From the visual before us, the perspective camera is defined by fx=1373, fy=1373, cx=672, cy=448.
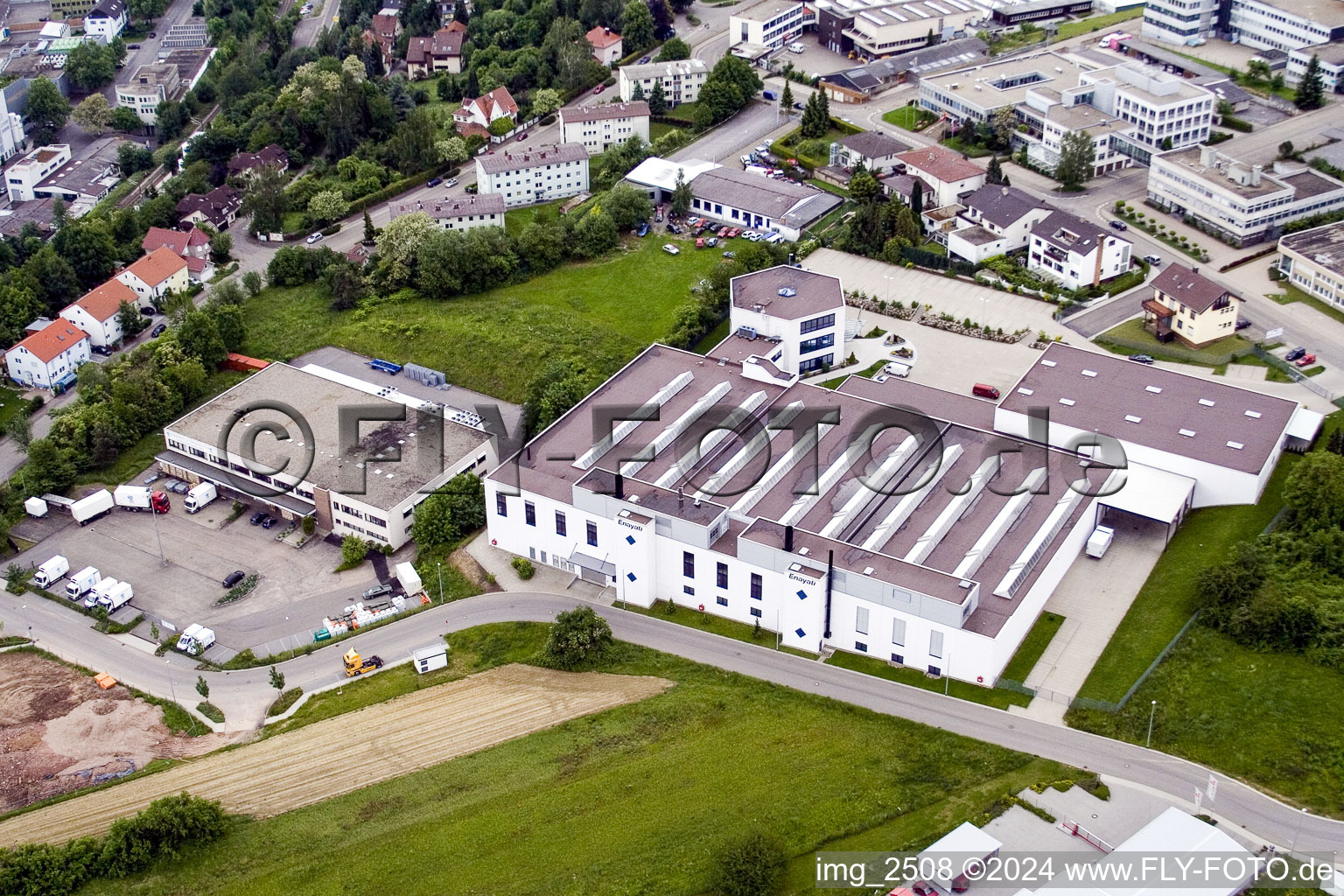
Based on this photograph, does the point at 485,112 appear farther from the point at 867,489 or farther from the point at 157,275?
the point at 867,489

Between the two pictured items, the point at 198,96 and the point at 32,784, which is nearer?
the point at 32,784

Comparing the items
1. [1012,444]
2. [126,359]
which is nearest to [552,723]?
[1012,444]

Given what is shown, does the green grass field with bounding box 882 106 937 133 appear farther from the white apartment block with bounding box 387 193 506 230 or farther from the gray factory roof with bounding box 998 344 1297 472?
the gray factory roof with bounding box 998 344 1297 472

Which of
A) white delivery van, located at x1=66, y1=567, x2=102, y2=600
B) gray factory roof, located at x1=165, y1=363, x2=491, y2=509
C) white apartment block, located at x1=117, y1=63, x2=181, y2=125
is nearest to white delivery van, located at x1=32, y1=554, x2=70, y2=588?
white delivery van, located at x1=66, y1=567, x2=102, y2=600

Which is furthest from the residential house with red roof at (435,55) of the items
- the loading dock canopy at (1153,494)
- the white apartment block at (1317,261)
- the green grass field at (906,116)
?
the loading dock canopy at (1153,494)

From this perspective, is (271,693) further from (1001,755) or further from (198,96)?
(198,96)
